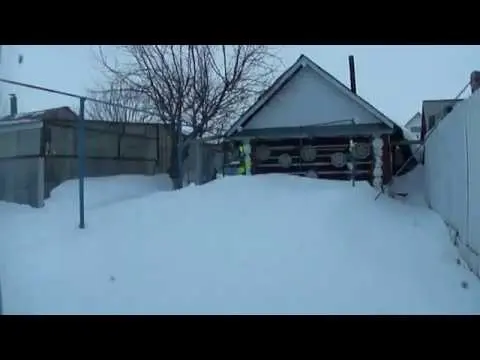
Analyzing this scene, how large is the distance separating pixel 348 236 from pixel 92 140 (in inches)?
252

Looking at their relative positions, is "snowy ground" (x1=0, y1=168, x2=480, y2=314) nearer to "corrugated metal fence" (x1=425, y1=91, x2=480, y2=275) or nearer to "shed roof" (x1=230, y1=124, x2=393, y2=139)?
"corrugated metal fence" (x1=425, y1=91, x2=480, y2=275)

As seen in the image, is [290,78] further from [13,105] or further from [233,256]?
[233,256]

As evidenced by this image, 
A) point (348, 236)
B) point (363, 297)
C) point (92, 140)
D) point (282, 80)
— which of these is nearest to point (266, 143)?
point (282, 80)

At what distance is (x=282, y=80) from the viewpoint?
1327 cm

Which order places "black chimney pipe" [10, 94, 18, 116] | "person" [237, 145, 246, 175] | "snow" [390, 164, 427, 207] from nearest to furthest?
"black chimney pipe" [10, 94, 18, 116], "snow" [390, 164, 427, 207], "person" [237, 145, 246, 175]

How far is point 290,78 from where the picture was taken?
13328 millimetres

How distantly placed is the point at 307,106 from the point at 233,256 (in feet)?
26.8

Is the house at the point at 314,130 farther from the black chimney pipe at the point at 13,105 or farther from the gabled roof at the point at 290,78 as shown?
the black chimney pipe at the point at 13,105

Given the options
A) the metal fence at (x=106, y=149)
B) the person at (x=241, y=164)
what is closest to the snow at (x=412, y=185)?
the person at (x=241, y=164)

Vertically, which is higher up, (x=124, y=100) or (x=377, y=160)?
(x=124, y=100)

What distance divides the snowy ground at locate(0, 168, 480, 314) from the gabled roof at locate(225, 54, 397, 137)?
3.91 m

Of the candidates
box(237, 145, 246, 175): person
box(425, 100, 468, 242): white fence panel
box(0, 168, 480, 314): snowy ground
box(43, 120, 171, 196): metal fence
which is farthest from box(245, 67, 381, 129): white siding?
box(0, 168, 480, 314): snowy ground

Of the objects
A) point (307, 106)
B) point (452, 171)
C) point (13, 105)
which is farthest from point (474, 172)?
point (307, 106)

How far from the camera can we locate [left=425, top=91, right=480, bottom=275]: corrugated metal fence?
16.7ft
